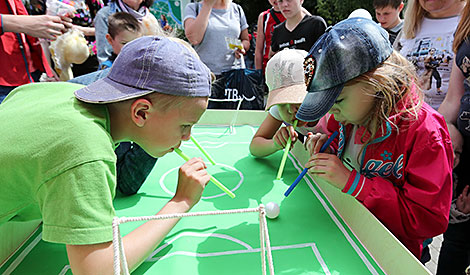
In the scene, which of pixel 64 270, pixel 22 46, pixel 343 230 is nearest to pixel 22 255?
pixel 64 270

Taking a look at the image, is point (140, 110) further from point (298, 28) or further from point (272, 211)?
point (298, 28)

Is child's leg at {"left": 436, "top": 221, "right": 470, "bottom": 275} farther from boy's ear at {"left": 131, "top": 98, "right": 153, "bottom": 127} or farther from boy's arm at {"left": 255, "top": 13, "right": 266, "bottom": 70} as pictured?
boy's arm at {"left": 255, "top": 13, "right": 266, "bottom": 70}

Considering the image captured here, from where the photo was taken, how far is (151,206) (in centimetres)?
82

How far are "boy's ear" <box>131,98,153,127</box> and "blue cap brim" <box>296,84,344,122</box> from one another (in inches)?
15.1

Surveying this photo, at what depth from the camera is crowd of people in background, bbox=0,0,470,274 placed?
908 millimetres

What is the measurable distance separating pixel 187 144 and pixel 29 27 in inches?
30.1

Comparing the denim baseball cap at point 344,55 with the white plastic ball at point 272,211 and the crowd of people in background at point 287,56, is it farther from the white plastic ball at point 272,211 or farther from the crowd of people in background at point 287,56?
the white plastic ball at point 272,211

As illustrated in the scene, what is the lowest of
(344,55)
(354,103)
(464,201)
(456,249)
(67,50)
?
(456,249)

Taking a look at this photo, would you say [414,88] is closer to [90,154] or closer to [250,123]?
[90,154]

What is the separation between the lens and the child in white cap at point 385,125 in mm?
657

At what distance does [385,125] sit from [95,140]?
2.05 feet

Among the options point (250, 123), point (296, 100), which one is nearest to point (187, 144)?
point (250, 123)

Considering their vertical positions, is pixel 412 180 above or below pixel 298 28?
below

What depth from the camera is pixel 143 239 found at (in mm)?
581
